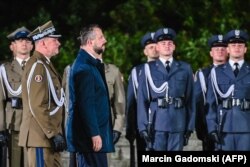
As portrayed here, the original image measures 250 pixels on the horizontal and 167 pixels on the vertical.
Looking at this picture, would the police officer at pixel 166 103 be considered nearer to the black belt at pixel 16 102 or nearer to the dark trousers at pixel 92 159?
the black belt at pixel 16 102

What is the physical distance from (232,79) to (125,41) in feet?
15.3

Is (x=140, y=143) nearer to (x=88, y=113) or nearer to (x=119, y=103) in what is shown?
(x=119, y=103)

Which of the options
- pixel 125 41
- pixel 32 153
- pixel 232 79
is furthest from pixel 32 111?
pixel 125 41

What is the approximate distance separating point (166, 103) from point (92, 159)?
7.83ft

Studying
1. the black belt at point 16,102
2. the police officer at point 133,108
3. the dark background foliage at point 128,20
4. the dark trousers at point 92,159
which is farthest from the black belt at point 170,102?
the dark background foliage at point 128,20

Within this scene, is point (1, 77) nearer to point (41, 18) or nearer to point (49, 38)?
point (49, 38)

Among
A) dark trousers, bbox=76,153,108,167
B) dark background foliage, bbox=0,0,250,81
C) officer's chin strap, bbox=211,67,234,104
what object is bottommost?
dark trousers, bbox=76,153,108,167

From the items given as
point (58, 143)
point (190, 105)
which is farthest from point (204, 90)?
point (58, 143)

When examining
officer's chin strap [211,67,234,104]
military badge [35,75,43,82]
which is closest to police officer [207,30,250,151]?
officer's chin strap [211,67,234,104]

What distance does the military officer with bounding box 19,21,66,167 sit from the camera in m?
12.0

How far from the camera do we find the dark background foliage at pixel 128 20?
1781 centimetres

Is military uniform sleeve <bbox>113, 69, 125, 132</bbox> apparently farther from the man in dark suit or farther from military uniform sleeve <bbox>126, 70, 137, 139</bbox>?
the man in dark suit

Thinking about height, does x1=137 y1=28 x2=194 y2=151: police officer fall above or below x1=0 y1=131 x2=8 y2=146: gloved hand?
above

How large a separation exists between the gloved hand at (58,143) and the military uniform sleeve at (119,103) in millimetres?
1655
